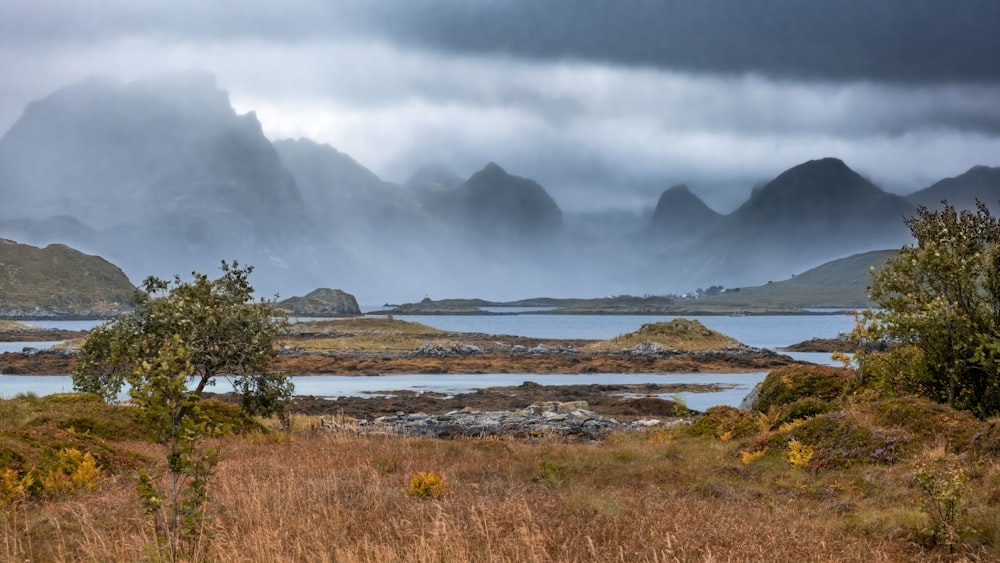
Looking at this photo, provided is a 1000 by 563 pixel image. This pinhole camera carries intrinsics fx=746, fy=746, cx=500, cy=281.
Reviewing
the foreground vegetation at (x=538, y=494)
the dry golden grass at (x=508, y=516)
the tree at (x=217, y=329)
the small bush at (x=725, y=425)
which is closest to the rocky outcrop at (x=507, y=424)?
the tree at (x=217, y=329)

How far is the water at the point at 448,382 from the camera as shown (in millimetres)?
59219

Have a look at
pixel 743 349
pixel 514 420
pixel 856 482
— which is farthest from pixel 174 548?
pixel 743 349

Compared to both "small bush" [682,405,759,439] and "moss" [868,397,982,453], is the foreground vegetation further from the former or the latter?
"small bush" [682,405,759,439]

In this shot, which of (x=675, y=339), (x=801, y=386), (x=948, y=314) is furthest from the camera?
(x=675, y=339)

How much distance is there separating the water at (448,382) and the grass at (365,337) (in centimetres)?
2650

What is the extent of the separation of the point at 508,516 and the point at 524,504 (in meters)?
0.60

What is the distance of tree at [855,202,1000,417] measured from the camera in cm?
2131

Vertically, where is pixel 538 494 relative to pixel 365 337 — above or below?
above

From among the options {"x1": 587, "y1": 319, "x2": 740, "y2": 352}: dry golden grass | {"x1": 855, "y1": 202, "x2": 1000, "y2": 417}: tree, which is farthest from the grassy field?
{"x1": 587, "y1": 319, "x2": 740, "y2": 352}: dry golden grass

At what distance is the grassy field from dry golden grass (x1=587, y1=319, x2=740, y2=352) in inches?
3185

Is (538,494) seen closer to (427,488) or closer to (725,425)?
(427,488)

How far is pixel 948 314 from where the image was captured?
68.3ft

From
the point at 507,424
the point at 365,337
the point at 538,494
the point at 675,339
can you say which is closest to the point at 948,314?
the point at 538,494

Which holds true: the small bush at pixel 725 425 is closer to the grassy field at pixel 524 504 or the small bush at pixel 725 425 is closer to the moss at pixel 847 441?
the grassy field at pixel 524 504
